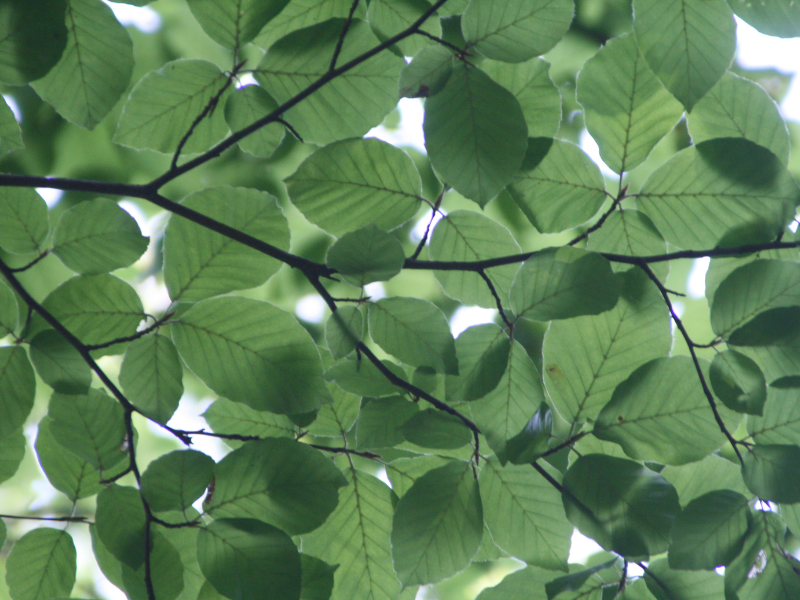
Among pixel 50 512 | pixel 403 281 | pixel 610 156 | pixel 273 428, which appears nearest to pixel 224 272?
pixel 273 428

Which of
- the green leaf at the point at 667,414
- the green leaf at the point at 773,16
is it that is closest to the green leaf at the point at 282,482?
the green leaf at the point at 667,414

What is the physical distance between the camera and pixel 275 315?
1.51 feet

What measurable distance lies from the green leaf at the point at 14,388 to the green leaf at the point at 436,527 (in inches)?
13.0

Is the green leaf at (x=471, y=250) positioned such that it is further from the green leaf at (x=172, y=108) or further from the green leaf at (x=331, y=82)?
the green leaf at (x=172, y=108)

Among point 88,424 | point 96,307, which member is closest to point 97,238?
point 96,307

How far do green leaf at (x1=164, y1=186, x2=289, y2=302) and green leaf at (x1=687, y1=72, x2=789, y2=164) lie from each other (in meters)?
0.35

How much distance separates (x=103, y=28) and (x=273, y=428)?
367mm

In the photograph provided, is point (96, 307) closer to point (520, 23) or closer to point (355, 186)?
point (355, 186)

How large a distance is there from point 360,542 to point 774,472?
0.35 m

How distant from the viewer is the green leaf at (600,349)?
473 mm

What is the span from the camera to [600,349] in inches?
19.0

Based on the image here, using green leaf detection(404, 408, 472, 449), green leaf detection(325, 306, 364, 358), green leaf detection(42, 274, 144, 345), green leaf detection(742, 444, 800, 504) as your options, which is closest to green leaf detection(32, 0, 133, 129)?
green leaf detection(42, 274, 144, 345)

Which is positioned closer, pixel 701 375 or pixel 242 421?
pixel 701 375

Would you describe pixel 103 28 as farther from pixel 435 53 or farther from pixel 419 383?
pixel 419 383
